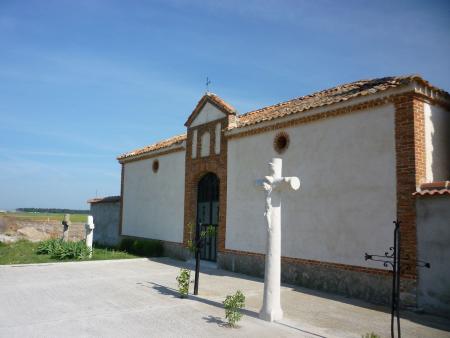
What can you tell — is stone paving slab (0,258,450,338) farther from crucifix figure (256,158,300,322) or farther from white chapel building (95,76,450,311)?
→ white chapel building (95,76,450,311)

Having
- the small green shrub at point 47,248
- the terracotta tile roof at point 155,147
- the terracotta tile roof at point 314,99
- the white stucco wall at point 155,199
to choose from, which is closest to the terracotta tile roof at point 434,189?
the terracotta tile roof at point 314,99

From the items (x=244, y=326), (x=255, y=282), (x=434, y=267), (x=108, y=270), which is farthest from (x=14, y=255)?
(x=434, y=267)

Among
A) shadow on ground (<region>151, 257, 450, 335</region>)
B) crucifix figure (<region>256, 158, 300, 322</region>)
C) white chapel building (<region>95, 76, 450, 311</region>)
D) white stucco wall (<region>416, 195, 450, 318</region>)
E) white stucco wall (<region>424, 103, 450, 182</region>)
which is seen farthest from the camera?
white stucco wall (<region>424, 103, 450, 182</region>)

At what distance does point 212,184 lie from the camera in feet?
45.2

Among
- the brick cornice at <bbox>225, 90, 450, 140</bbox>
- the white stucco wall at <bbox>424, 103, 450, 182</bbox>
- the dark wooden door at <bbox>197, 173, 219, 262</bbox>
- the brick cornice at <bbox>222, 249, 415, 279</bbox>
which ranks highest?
→ the brick cornice at <bbox>225, 90, 450, 140</bbox>

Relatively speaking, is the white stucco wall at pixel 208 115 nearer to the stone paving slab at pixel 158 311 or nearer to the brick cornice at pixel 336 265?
the brick cornice at pixel 336 265

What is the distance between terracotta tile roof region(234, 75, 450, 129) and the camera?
8.13 m

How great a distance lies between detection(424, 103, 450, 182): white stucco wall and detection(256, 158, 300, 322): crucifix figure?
138 inches

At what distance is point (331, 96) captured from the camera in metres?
10.5

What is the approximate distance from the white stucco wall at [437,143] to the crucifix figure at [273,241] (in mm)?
3517

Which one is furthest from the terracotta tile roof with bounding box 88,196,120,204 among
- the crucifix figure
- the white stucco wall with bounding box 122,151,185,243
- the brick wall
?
the crucifix figure

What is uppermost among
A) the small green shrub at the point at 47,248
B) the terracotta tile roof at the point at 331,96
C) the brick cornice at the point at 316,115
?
the terracotta tile roof at the point at 331,96

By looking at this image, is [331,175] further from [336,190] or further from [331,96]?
[331,96]

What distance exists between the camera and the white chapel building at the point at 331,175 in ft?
25.6
